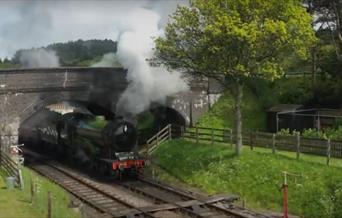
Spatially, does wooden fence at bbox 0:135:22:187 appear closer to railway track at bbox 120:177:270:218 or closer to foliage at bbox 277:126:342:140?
railway track at bbox 120:177:270:218

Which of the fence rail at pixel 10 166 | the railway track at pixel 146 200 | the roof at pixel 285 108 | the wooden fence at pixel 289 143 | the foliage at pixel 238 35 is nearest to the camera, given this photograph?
the railway track at pixel 146 200

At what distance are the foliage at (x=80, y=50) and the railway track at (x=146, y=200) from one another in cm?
4844

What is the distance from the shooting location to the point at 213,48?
86.5ft

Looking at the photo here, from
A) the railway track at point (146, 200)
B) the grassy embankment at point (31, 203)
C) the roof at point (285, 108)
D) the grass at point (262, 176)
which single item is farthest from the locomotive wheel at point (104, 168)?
the roof at point (285, 108)

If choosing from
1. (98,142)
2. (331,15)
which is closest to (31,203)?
(98,142)

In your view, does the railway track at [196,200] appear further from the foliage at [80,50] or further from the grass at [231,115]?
the foliage at [80,50]

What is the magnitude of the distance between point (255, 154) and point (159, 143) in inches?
387

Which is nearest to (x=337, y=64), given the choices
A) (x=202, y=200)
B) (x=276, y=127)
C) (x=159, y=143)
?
(x=276, y=127)

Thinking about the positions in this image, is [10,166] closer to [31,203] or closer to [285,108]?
[31,203]

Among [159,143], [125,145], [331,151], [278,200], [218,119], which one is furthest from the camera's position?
[218,119]

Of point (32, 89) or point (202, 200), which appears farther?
point (32, 89)

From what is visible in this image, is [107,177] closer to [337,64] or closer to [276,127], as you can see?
[276,127]

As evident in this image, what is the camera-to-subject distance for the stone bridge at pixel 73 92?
116 feet

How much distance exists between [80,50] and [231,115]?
5199cm
